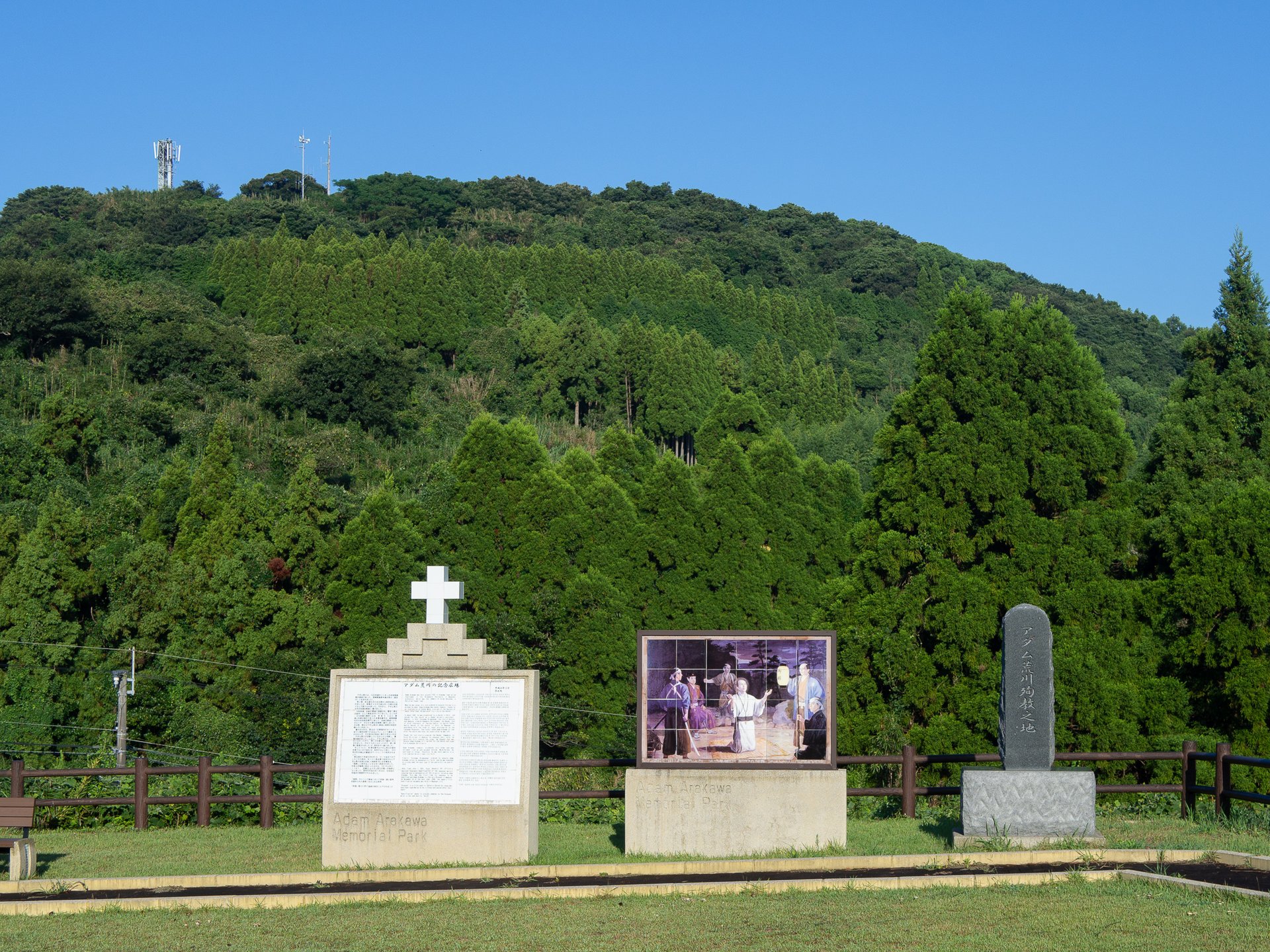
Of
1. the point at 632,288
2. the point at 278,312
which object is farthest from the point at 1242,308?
the point at 632,288

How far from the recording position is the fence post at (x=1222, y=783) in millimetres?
14172

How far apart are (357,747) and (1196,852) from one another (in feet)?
24.7

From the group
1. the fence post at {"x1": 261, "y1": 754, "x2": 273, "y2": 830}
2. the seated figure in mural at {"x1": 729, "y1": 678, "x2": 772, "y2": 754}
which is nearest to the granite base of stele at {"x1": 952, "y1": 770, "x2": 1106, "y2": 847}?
the seated figure in mural at {"x1": 729, "y1": 678, "x2": 772, "y2": 754}

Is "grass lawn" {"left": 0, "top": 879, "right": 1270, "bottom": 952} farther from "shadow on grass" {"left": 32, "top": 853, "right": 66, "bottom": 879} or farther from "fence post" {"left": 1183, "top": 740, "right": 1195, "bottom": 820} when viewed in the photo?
"fence post" {"left": 1183, "top": 740, "right": 1195, "bottom": 820}

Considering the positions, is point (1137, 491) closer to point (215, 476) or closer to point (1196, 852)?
point (1196, 852)

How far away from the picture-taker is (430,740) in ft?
41.2

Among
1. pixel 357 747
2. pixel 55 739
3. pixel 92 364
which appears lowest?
pixel 55 739

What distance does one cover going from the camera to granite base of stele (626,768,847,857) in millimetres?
12500

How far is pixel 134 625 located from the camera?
4297cm

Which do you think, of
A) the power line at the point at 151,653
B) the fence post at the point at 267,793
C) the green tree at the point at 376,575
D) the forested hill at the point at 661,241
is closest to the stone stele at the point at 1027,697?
the fence post at the point at 267,793

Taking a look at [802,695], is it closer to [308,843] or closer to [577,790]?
[577,790]

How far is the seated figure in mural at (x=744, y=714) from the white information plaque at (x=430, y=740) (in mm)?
2022

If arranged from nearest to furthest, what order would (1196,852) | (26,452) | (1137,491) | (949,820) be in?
1. (1196,852)
2. (949,820)
3. (1137,491)
4. (26,452)

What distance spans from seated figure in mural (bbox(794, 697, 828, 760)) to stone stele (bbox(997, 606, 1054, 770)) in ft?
5.32
